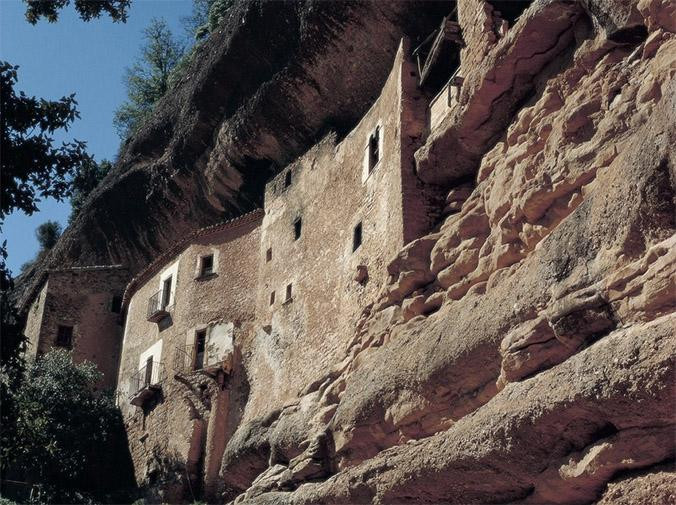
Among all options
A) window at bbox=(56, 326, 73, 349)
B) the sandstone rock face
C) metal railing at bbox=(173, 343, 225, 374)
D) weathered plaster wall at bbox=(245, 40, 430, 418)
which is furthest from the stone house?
the sandstone rock face

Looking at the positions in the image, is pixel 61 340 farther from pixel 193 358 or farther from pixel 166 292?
pixel 193 358

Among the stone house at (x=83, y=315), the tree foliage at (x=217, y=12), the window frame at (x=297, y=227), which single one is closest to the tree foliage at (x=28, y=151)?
the window frame at (x=297, y=227)

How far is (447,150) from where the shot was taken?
14797 mm

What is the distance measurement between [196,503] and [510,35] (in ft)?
39.8

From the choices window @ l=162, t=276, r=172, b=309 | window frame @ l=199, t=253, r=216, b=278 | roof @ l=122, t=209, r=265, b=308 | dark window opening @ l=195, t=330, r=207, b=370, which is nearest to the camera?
dark window opening @ l=195, t=330, r=207, b=370

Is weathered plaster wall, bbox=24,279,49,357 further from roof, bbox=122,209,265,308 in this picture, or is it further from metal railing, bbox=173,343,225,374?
metal railing, bbox=173,343,225,374

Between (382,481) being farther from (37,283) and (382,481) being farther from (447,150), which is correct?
(37,283)

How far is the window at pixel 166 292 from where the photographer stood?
81.5ft

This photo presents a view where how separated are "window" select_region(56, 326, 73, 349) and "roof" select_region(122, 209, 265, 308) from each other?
227cm

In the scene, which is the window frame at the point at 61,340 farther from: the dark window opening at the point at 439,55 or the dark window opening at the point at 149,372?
the dark window opening at the point at 439,55

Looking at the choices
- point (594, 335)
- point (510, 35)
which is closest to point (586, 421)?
point (594, 335)

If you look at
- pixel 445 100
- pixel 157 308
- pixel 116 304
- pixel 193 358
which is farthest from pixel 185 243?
pixel 445 100

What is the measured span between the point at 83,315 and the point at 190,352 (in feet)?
24.8

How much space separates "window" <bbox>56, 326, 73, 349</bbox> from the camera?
94.1 feet
